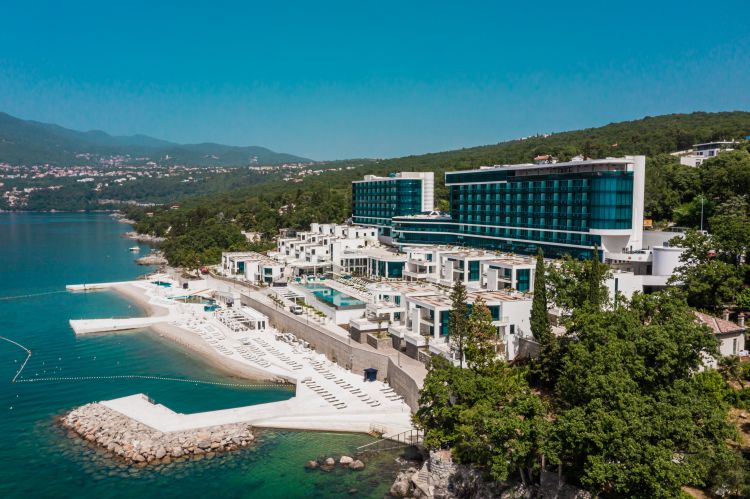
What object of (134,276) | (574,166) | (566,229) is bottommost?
(134,276)

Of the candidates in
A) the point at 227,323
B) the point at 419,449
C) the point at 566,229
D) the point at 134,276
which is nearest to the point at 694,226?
the point at 566,229

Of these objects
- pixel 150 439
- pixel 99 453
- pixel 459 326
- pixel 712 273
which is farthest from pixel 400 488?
pixel 712 273

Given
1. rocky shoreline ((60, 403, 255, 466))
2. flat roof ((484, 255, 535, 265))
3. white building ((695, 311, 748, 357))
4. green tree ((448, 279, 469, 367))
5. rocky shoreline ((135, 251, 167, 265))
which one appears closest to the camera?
rocky shoreline ((60, 403, 255, 466))

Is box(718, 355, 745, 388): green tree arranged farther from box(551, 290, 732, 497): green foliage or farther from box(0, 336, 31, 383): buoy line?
box(0, 336, 31, 383): buoy line

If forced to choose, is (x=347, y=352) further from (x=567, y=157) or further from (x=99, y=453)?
(x=567, y=157)

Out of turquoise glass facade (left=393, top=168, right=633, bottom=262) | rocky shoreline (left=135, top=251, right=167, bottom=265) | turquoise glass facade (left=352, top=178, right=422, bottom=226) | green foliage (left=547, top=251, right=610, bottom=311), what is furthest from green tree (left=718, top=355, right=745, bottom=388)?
rocky shoreline (left=135, top=251, right=167, bottom=265)

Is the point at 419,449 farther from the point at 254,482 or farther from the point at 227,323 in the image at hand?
the point at 227,323
